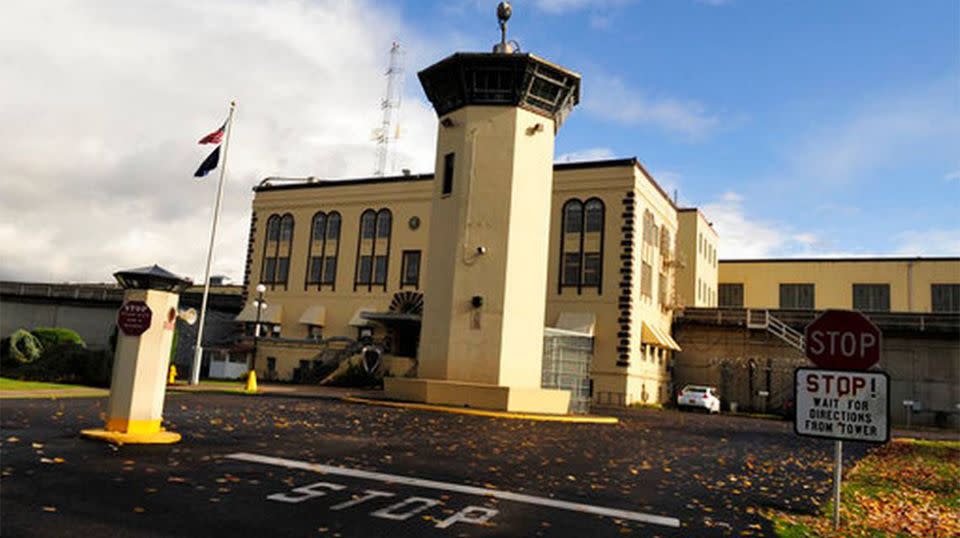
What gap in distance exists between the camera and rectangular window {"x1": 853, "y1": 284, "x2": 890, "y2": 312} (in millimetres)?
51781

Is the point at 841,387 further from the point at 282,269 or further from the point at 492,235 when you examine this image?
the point at 282,269

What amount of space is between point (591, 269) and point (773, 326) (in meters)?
12.6

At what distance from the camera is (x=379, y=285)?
46156 millimetres

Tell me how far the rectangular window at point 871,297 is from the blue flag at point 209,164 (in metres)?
46.7

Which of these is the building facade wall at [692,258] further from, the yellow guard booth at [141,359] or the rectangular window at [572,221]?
the yellow guard booth at [141,359]

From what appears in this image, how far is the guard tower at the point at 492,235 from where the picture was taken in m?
23.2

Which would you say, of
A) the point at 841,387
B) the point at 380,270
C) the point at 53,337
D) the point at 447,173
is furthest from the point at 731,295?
the point at 841,387

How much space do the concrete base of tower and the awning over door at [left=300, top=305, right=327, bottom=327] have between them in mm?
24011

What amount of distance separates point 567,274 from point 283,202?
22.8 meters

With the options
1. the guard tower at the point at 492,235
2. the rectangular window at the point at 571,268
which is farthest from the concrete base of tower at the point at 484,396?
the rectangular window at the point at 571,268

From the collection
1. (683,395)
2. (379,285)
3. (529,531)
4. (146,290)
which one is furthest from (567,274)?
(529,531)

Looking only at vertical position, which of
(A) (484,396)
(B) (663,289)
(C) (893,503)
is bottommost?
(C) (893,503)

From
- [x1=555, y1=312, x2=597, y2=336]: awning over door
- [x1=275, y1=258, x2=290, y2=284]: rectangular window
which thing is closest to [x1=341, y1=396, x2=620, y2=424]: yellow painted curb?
[x1=555, y1=312, x2=597, y2=336]: awning over door

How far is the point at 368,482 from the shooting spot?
8.57m
